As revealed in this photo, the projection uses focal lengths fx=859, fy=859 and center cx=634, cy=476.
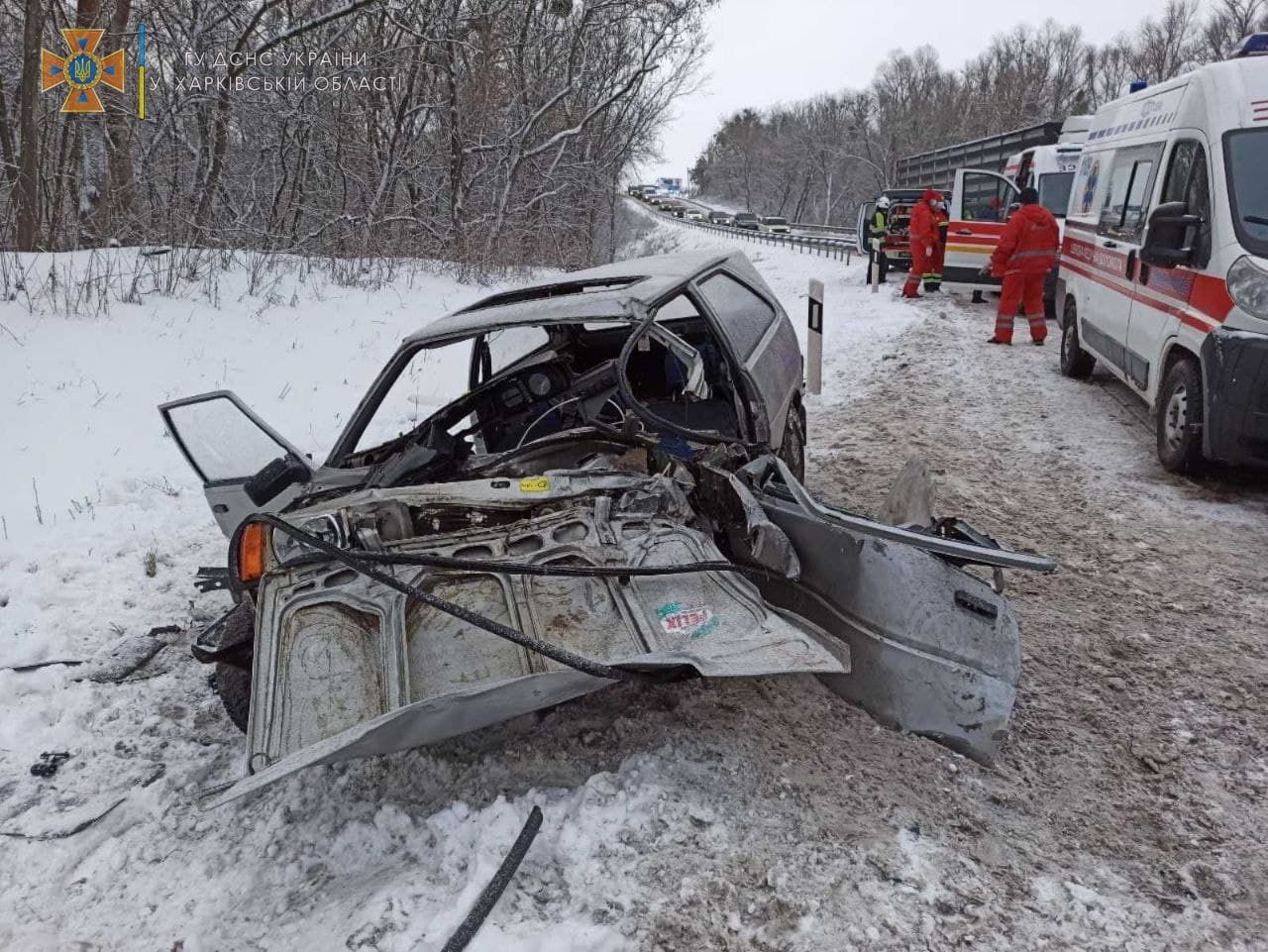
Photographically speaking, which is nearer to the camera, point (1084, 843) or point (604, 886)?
point (604, 886)

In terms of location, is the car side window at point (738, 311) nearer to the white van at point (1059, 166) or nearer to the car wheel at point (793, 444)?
the car wheel at point (793, 444)

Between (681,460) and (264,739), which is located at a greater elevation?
(681,460)

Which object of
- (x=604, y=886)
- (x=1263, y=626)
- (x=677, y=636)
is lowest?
(x=604, y=886)

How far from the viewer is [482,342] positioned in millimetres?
4543

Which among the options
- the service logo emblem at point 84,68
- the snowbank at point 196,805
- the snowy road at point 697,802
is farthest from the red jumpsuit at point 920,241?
the snowbank at point 196,805

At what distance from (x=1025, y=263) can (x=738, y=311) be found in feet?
21.6

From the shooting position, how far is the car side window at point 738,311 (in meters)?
3.93

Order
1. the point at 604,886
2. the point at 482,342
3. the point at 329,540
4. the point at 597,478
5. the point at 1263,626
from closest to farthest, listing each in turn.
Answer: the point at 604,886
the point at 329,540
the point at 597,478
the point at 1263,626
the point at 482,342

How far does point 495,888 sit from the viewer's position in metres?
2.20

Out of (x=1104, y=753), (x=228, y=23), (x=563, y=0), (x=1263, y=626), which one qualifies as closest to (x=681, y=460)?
(x=1104, y=753)

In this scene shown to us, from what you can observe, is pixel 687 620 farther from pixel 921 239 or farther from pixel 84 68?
pixel 921 239

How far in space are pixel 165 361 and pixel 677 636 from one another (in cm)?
642

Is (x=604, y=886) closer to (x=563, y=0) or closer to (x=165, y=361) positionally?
(x=165, y=361)

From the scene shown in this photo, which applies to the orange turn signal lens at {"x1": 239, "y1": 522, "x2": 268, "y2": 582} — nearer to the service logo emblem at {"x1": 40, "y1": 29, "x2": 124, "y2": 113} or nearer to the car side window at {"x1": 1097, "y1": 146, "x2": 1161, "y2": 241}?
the car side window at {"x1": 1097, "y1": 146, "x2": 1161, "y2": 241}
